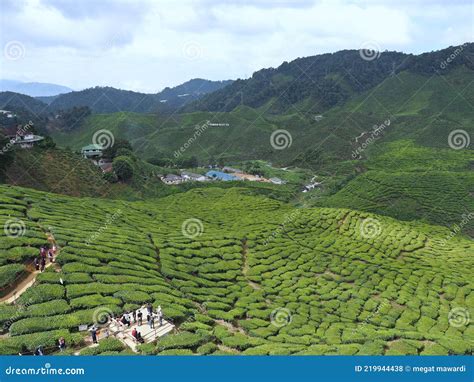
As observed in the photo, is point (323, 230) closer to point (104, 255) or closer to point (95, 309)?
point (104, 255)

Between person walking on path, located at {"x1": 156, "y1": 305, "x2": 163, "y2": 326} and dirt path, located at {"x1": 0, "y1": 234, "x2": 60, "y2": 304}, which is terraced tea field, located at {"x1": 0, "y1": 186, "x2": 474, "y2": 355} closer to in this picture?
dirt path, located at {"x1": 0, "y1": 234, "x2": 60, "y2": 304}

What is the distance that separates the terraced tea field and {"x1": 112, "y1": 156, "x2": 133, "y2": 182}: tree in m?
24.5

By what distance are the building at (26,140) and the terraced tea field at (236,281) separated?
32023 millimetres

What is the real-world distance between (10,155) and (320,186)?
82.0 metres

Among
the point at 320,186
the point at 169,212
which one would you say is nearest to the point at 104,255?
the point at 169,212

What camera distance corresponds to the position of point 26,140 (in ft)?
235

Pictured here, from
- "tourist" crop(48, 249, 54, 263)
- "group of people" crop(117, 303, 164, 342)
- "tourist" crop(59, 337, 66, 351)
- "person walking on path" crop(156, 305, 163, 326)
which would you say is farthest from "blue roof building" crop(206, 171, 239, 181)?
"tourist" crop(59, 337, 66, 351)

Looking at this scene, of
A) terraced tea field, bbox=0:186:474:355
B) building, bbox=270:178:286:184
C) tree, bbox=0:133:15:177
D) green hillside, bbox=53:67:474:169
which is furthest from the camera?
green hillside, bbox=53:67:474:169

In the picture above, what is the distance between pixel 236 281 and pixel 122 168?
160ft

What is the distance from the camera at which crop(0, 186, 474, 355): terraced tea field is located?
2180 cm

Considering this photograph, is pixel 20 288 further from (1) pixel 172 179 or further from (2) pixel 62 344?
(1) pixel 172 179

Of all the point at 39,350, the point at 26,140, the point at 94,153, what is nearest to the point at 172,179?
the point at 94,153

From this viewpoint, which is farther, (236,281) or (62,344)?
(236,281)

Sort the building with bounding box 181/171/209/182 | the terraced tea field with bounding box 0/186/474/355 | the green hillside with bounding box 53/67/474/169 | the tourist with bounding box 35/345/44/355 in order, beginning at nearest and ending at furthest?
the tourist with bounding box 35/345/44/355 < the terraced tea field with bounding box 0/186/474/355 < the building with bounding box 181/171/209/182 < the green hillside with bounding box 53/67/474/169
